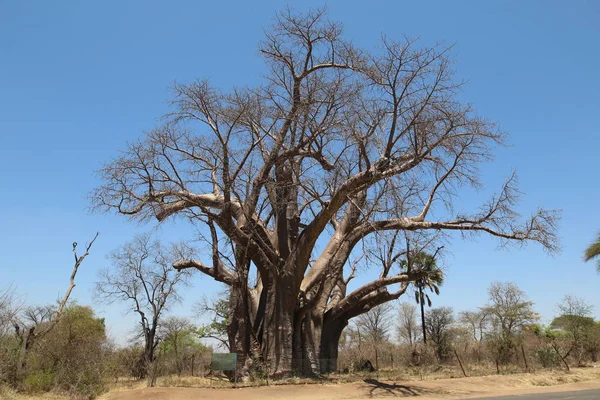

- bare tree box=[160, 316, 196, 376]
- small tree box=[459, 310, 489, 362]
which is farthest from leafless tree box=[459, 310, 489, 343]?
bare tree box=[160, 316, 196, 376]

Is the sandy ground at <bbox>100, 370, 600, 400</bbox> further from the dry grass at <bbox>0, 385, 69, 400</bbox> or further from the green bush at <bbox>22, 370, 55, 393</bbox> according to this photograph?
the green bush at <bbox>22, 370, 55, 393</bbox>

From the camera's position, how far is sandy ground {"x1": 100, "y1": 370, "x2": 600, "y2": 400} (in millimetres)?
14742

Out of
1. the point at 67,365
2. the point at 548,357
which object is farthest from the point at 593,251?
the point at 67,365

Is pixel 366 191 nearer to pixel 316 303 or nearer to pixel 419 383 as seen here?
pixel 316 303

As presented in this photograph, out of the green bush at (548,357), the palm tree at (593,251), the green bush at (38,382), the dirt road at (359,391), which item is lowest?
the dirt road at (359,391)

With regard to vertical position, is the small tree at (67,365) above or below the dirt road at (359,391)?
above

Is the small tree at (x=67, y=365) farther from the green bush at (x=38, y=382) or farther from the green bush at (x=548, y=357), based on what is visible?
the green bush at (x=548, y=357)

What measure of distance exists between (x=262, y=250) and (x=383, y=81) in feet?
24.6

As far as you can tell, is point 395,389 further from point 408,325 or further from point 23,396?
point 408,325

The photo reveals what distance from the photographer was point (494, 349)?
28078 millimetres

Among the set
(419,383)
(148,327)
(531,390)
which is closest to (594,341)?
(531,390)

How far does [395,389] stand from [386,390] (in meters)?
0.41

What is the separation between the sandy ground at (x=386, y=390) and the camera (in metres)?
14.7

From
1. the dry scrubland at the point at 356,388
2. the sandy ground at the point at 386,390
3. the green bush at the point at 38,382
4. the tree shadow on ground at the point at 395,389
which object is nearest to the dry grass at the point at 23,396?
the dry scrubland at the point at 356,388
